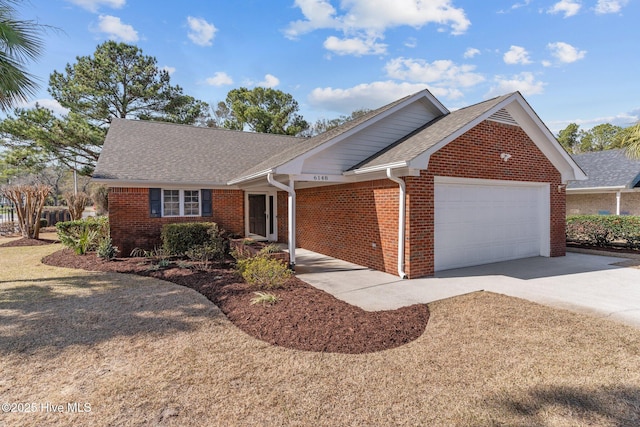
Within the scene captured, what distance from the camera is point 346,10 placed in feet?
37.8

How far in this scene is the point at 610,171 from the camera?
17484 millimetres

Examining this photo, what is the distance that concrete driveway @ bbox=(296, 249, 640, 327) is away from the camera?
5.90m

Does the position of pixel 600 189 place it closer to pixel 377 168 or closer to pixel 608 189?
pixel 608 189

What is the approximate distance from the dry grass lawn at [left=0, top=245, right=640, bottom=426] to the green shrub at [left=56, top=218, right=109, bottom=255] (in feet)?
20.5

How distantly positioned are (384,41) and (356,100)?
87.6ft

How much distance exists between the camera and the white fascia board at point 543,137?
8.95 meters

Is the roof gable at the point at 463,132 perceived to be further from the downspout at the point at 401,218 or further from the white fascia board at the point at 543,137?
the downspout at the point at 401,218

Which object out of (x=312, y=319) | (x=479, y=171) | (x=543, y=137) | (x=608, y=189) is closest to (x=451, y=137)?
(x=479, y=171)

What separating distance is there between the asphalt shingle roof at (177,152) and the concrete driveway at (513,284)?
19.1 feet

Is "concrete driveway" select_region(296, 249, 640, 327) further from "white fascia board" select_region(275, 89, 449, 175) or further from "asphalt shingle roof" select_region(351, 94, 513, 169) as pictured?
"asphalt shingle roof" select_region(351, 94, 513, 169)

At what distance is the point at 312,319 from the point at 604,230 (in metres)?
13.2

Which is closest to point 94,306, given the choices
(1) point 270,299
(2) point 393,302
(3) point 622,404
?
(1) point 270,299

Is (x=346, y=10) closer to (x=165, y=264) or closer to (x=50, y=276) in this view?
(x=165, y=264)

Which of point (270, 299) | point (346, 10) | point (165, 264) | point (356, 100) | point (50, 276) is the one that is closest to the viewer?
point (270, 299)
